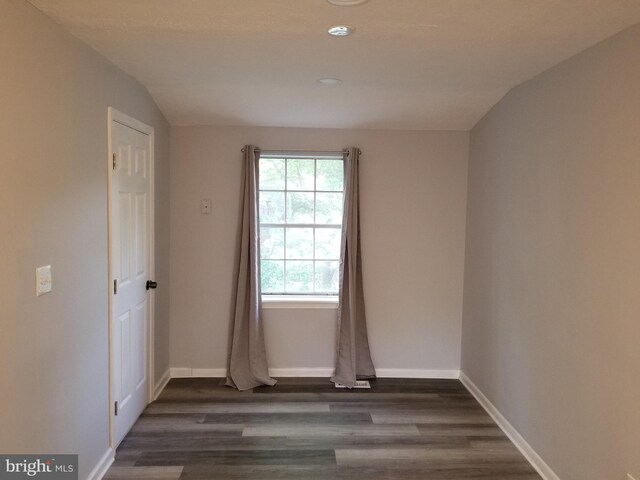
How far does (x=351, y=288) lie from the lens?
3.87m

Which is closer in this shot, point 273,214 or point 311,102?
point 311,102

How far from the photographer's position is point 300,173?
402 centimetres

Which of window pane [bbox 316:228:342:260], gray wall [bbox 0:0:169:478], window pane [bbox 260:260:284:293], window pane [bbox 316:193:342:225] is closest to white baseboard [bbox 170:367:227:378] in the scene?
window pane [bbox 260:260:284:293]

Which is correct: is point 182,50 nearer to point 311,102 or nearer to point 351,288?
point 311,102

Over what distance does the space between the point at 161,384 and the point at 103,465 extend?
3.77 ft

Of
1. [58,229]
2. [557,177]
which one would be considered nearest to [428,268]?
[557,177]

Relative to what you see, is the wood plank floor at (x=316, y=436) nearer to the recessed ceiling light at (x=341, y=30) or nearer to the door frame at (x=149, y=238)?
the door frame at (x=149, y=238)

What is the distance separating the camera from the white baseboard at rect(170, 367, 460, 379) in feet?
13.3

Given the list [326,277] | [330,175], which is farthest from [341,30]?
[326,277]

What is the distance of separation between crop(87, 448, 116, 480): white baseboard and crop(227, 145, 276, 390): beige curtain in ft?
3.89

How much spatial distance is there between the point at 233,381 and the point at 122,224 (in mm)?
1596

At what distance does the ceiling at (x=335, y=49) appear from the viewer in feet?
6.40

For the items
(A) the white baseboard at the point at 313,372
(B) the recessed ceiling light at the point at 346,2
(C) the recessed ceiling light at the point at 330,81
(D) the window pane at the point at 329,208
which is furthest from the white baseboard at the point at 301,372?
(B) the recessed ceiling light at the point at 346,2

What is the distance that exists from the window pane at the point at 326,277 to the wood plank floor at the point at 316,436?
0.77 meters
